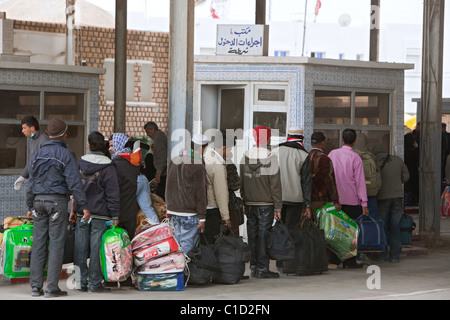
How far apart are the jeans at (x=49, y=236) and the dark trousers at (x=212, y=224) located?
1949 mm

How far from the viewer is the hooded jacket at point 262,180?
1006 centimetres

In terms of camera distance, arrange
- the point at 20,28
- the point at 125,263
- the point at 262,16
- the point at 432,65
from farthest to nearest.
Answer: the point at 20,28, the point at 262,16, the point at 432,65, the point at 125,263

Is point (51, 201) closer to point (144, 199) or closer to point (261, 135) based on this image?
point (144, 199)

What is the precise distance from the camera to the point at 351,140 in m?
11.2

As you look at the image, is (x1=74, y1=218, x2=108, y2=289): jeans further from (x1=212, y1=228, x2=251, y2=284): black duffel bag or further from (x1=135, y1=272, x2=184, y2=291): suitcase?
(x1=212, y1=228, x2=251, y2=284): black duffel bag

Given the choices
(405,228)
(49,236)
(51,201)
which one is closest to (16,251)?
(49,236)

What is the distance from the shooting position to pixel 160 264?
29.9 ft

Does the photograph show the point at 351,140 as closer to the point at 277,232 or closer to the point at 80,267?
the point at 277,232

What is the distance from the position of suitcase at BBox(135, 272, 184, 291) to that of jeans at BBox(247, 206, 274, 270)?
1349 mm

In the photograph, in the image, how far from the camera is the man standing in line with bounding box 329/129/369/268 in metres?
11.2

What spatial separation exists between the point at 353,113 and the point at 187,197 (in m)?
4.84

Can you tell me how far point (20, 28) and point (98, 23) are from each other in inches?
272

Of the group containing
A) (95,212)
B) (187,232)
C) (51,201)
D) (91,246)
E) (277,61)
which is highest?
(277,61)
